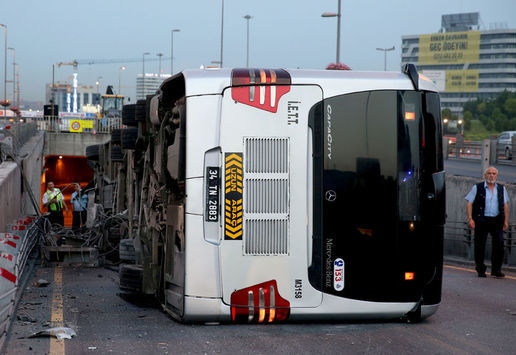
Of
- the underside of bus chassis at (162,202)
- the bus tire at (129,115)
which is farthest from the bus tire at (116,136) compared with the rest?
the underside of bus chassis at (162,202)

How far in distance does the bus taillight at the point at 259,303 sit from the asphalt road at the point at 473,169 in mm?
15562

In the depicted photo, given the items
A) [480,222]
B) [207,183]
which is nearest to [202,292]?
[207,183]

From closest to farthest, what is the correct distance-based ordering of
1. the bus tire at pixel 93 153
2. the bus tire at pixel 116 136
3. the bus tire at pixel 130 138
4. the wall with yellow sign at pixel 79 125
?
the bus tire at pixel 130 138
the bus tire at pixel 116 136
the bus tire at pixel 93 153
the wall with yellow sign at pixel 79 125

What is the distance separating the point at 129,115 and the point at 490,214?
20.4ft

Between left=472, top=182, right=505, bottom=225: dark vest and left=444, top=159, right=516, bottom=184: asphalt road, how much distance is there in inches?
353

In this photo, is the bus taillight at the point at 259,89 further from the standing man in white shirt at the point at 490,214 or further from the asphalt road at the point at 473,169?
the asphalt road at the point at 473,169

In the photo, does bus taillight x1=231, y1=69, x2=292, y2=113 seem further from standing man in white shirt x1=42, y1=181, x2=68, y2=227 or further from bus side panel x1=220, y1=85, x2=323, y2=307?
standing man in white shirt x1=42, y1=181, x2=68, y2=227

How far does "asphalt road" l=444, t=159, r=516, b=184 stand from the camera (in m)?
27.0

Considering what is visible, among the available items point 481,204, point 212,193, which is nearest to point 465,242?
point 481,204

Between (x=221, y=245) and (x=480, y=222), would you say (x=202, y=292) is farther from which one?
(x=480, y=222)

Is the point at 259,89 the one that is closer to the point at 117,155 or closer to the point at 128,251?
the point at 128,251

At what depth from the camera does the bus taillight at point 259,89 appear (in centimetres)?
793

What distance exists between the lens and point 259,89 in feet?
26.1

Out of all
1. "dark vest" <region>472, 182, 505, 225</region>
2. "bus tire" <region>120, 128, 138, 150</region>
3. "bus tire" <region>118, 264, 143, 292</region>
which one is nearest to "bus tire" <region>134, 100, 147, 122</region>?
"bus tire" <region>120, 128, 138, 150</region>
